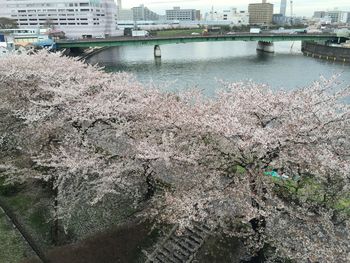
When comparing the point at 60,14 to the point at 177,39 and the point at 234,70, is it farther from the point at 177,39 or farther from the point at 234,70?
the point at 234,70

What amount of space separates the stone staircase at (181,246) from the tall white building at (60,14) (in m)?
103

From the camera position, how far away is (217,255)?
37.3ft

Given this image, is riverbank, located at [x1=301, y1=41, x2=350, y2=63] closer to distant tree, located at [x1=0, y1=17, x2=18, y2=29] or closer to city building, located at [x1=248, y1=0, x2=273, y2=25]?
distant tree, located at [x1=0, y1=17, x2=18, y2=29]

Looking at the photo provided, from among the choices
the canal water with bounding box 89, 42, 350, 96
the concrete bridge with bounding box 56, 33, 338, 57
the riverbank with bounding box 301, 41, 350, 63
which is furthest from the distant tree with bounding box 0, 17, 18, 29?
the riverbank with bounding box 301, 41, 350, 63

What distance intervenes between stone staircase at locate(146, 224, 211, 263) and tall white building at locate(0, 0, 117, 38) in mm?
103327

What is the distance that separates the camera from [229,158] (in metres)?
9.80

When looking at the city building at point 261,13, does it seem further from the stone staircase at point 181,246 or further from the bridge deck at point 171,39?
the stone staircase at point 181,246

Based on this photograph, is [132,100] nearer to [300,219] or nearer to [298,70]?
[300,219]

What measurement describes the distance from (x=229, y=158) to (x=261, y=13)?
19217cm

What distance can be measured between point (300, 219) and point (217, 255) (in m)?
3.36

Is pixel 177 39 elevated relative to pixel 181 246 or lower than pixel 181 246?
elevated

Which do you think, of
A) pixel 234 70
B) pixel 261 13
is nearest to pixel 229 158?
→ pixel 234 70

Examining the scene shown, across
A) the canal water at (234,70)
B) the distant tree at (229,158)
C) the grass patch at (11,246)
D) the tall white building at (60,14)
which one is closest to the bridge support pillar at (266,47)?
the canal water at (234,70)

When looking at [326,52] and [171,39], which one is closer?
[326,52]
